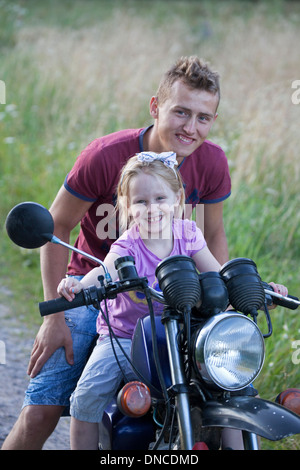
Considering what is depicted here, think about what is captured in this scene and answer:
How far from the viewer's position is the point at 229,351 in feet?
5.46

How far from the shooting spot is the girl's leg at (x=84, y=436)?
207 cm

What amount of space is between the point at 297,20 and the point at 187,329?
11.8 meters

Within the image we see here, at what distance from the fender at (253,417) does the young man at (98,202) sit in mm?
844

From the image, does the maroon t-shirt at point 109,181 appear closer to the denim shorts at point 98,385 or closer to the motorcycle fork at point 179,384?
the denim shorts at point 98,385

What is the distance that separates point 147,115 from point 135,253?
14.9 feet

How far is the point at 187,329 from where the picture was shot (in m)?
1.70

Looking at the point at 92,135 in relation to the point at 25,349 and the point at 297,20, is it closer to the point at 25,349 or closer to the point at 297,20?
the point at 25,349

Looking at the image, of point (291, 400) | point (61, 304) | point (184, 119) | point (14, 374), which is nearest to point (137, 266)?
point (61, 304)

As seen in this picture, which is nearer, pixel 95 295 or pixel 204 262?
pixel 95 295

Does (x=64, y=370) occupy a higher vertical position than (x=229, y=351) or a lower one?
higher

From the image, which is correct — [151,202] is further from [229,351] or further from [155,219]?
[229,351]

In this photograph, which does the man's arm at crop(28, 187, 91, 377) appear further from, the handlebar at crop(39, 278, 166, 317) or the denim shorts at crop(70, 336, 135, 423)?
the handlebar at crop(39, 278, 166, 317)

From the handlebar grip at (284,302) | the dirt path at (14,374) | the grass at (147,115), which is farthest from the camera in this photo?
the grass at (147,115)

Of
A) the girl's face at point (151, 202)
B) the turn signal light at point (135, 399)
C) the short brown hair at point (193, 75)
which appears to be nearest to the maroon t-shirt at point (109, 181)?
the short brown hair at point (193, 75)
